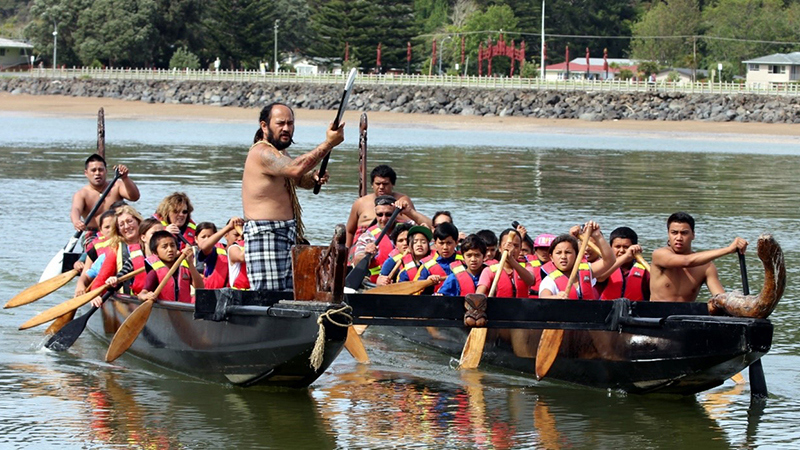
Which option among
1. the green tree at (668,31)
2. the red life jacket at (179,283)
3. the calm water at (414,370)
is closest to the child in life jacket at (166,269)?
the red life jacket at (179,283)

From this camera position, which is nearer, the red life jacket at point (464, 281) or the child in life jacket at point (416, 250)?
the red life jacket at point (464, 281)

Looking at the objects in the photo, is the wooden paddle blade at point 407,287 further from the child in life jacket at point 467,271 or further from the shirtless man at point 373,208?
the shirtless man at point 373,208

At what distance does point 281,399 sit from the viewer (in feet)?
30.9

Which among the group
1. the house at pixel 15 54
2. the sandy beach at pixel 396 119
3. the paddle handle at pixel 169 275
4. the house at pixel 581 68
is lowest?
the paddle handle at pixel 169 275

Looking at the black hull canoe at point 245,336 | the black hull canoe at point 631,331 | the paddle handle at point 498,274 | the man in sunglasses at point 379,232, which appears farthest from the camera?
the man in sunglasses at point 379,232

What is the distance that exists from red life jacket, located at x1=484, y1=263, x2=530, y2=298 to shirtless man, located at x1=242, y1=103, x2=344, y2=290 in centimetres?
212

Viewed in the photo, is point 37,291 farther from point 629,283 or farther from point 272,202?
point 629,283

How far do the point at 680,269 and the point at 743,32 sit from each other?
80238mm

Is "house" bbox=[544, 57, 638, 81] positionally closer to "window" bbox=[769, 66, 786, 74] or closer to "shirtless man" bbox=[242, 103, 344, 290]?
"window" bbox=[769, 66, 786, 74]

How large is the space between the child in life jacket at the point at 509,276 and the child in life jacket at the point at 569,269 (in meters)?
0.26

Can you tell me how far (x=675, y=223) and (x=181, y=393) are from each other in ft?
12.5

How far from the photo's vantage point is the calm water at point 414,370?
28.7 feet

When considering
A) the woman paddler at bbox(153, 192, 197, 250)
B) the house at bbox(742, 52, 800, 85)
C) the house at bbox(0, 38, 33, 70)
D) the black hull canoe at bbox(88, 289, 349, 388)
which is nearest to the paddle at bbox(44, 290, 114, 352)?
the black hull canoe at bbox(88, 289, 349, 388)

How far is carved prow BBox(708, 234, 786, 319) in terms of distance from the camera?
7.80m
